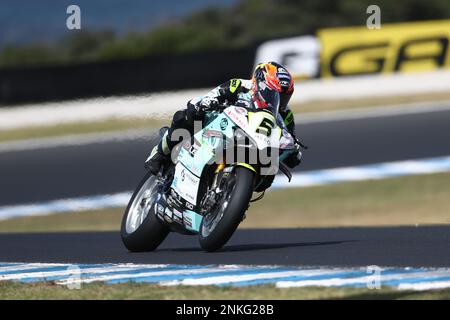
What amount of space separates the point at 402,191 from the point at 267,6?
19.8m

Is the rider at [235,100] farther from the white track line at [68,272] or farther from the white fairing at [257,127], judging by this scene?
the white track line at [68,272]

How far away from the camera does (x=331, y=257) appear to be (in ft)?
23.7

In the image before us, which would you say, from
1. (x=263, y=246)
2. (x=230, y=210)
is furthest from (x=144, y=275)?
(x=263, y=246)

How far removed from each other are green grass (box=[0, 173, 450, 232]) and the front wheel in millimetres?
6305

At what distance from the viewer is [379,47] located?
71.4ft

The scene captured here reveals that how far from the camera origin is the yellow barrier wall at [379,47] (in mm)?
21656

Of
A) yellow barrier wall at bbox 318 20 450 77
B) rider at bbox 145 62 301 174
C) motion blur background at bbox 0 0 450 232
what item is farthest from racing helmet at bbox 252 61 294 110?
yellow barrier wall at bbox 318 20 450 77

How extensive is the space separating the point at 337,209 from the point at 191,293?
8554mm

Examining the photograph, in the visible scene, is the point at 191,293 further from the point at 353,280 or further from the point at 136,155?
the point at 136,155

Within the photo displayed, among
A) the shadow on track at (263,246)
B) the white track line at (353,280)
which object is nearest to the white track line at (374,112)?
the shadow on track at (263,246)

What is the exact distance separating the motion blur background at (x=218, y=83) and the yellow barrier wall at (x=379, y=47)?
28 mm

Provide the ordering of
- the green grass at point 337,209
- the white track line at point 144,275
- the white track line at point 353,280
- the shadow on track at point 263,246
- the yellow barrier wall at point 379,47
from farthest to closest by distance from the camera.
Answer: the yellow barrier wall at point 379,47
the green grass at point 337,209
the shadow on track at point 263,246
the white track line at point 144,275
the white track line at point 353,280

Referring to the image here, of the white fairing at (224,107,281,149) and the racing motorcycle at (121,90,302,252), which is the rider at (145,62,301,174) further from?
the white fairing at (224,107,281,149)
